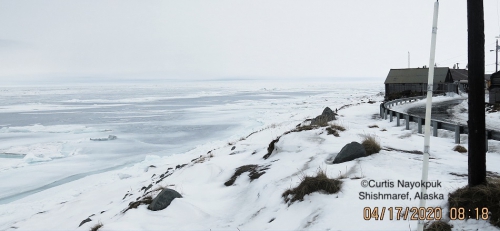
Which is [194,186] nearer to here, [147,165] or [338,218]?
[338,218]

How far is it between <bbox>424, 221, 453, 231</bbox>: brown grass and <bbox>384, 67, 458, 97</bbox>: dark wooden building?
151ft

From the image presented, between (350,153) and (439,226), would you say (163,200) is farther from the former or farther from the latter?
(439,226)

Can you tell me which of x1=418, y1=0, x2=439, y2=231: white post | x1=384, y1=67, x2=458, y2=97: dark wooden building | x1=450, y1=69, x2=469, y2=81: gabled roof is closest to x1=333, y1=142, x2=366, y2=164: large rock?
x1=418, y1=0, x2=439, y2=231: white post

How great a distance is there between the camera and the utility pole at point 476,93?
16.5 feet

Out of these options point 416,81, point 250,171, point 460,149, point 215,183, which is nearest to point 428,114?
point 250,171

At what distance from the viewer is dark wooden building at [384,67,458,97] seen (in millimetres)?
47000

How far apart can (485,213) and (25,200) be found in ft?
47.7

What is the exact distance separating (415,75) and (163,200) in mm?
48723

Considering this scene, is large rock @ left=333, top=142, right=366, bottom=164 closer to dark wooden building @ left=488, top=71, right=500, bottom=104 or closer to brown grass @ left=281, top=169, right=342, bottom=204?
brown grass @ left=281, top=169, right=342, bottom=204

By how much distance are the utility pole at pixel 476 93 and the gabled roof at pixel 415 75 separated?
46202 mm

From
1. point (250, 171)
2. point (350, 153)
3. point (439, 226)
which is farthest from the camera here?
point (250, 171)

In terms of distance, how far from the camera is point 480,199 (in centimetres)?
479

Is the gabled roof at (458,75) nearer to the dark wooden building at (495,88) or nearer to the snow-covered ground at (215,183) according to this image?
the dark wooden building at (495,88)

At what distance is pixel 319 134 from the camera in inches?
A: 465
